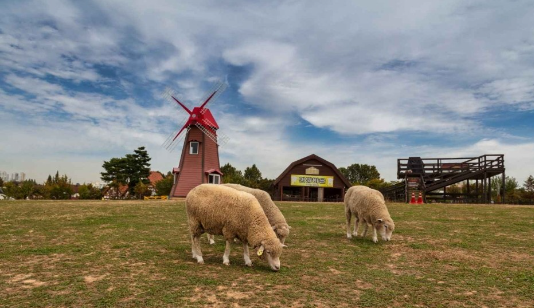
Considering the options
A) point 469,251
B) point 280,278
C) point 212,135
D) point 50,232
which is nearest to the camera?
point 280,278

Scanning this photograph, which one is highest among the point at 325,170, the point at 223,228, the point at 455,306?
the point at 325,170

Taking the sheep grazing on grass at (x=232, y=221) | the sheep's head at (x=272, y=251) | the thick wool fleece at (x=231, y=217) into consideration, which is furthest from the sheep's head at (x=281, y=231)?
the sheep's head at (x=272, y=251)

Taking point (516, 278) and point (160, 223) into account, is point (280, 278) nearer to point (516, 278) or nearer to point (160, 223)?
point (516, 278)

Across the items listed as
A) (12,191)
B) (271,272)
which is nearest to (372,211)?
(271,272)

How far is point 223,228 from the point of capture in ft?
25.8

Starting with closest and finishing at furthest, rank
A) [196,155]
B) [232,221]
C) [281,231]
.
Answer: [232,221] → [281,231] → [196,155]

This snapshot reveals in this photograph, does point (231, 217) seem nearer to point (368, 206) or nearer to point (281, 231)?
point (281, 231)

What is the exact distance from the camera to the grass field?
5.60 meters

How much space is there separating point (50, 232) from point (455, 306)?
12.5 meters

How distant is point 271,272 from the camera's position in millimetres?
7254

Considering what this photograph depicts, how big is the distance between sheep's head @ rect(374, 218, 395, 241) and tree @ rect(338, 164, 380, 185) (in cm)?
7631

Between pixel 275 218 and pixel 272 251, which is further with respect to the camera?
pixel 275 218

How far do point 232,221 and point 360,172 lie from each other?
84.5 m

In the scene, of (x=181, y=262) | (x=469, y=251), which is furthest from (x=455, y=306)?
(x=181, y=262)
